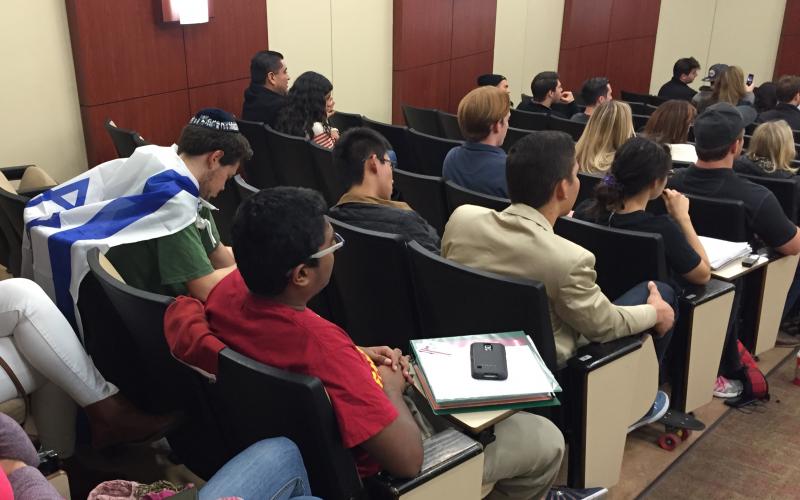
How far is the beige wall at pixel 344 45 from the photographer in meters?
5.81

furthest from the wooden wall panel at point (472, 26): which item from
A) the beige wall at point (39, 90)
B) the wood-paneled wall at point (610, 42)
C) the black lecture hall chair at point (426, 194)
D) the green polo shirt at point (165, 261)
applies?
the green polo shirt at point (165, 261)

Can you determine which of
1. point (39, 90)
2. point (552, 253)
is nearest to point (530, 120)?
point (39, 90)

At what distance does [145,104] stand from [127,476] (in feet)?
10.0

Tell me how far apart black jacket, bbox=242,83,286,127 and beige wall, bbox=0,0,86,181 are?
1.11 m

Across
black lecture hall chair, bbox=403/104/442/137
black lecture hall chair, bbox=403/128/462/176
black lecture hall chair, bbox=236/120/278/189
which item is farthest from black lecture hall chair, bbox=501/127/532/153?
black lecture hall chair, bbox=236/120/278/189

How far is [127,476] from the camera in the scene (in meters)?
2.22

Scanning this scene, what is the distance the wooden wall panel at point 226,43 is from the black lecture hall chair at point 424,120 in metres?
1.29

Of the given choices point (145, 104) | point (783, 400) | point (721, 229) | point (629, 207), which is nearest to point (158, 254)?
point (629, 207)

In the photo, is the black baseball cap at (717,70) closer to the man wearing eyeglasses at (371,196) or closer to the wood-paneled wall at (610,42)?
the wood-paneled wall at (610,42)

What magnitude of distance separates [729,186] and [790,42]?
337 inches

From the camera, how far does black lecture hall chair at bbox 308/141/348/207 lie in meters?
3.92

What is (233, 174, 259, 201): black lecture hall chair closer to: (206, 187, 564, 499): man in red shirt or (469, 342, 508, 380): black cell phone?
(206, 187, 564, 499): man in red shirt

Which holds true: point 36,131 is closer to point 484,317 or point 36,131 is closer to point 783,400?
point 484,317

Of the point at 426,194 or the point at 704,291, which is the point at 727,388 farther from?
the point at 426,194
